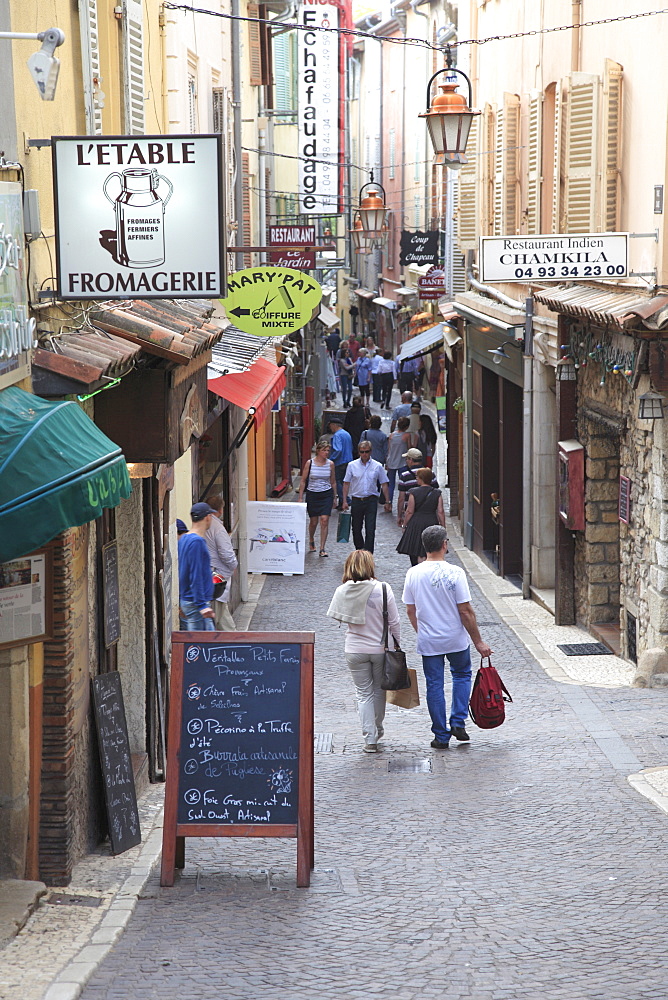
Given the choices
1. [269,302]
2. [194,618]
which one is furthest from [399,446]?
[194,618]

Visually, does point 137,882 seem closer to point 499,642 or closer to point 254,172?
point 499,642

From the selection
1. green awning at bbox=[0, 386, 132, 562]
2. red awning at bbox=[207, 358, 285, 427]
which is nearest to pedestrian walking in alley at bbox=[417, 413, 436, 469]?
red awning at bbox=[207, 358, 285, 427]

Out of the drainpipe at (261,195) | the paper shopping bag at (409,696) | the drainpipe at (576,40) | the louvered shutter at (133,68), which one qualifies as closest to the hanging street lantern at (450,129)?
the drainpipe at (576,40)

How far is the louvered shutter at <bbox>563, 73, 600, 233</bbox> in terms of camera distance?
12641mm

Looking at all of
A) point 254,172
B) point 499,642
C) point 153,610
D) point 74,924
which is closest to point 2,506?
point 74,924

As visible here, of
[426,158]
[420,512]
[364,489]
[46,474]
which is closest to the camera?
[46,474]

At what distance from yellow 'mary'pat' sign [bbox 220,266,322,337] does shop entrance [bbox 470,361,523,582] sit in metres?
4.28

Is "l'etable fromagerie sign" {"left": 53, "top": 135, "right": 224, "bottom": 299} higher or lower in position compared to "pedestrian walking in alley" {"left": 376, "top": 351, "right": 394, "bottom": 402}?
higher

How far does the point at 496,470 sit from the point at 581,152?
7063mm

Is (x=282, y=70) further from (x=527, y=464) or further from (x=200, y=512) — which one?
(x=200, y=512)

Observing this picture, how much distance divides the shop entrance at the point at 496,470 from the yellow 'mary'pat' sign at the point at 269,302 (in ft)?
14.1

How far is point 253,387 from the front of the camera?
14086 mm

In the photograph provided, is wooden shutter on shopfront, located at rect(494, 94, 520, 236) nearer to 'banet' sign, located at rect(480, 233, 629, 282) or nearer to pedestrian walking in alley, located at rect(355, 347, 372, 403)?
'banet' sign, located at rect(480, 233, 629, 282)

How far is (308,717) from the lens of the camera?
6.72 meters
